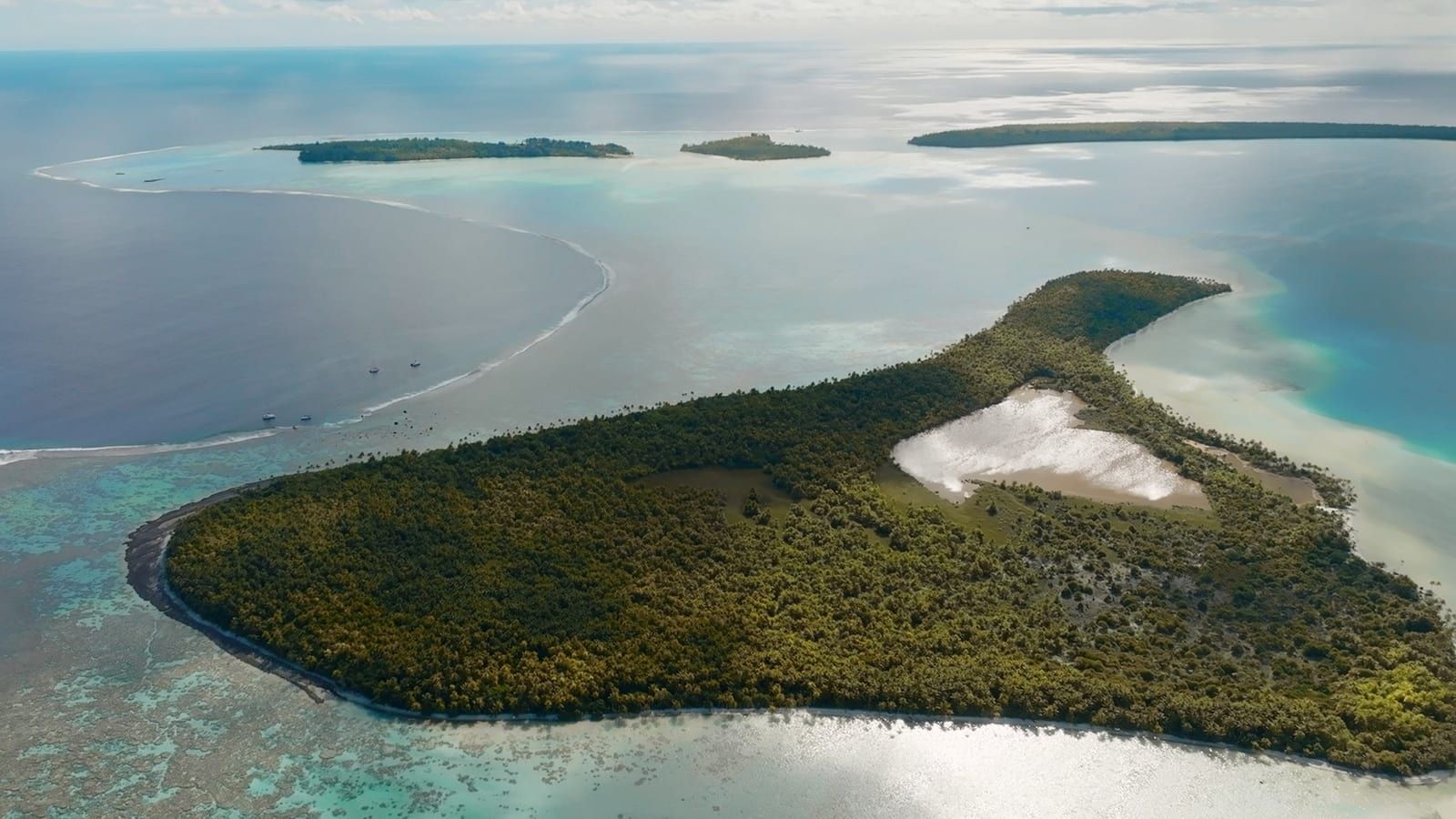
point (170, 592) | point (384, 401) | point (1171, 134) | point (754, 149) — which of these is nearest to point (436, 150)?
point (754, 149)

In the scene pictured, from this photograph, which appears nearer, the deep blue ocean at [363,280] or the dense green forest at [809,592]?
the dense green forest at [809,592]

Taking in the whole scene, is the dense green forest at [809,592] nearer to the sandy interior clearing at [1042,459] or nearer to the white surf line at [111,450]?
the sandy interior clearing at [1042,459]

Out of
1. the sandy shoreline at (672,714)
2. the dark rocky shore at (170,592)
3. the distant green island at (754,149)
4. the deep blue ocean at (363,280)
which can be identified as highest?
the distant green island at (754,149)

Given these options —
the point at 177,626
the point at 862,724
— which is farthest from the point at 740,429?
the point at 177,626

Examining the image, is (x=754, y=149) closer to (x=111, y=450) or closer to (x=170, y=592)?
(x=111, y=450)

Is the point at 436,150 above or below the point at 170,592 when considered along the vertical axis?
above

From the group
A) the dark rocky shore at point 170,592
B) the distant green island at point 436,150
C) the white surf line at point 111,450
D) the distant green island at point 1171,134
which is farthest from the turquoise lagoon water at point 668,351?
the distant green island at point 1171,134
